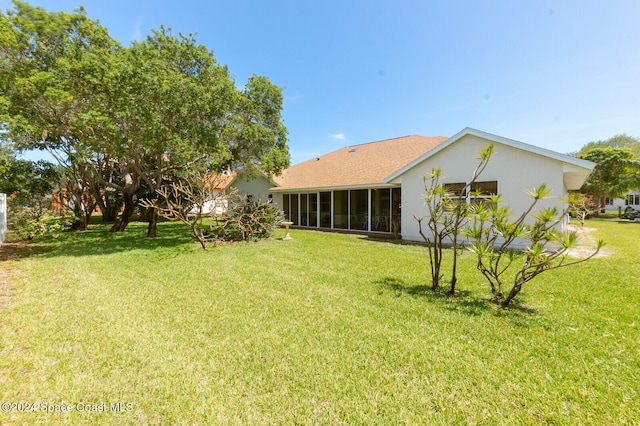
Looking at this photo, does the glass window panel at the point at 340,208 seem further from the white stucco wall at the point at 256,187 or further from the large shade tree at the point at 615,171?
the large shade tree at the point at 615,171

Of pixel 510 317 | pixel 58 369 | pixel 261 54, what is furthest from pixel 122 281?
pixel 261 54

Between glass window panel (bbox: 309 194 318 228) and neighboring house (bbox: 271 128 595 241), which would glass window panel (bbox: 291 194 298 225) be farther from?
glass window panel (bbox: 309 194 318 228)

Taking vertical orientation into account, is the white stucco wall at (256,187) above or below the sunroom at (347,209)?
above

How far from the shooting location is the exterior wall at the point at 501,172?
32.7 ft

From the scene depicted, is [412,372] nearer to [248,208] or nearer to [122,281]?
[122,281]

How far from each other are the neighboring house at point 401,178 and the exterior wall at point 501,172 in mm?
27

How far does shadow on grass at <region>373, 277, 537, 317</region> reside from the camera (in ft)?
16.1

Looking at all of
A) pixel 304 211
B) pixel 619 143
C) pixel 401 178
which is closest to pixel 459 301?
pixel 401 178

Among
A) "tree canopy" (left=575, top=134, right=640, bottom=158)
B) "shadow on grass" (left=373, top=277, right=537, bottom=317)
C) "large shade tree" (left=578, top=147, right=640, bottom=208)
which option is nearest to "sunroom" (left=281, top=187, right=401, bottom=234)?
"shadow on grass" (left=373, top=277, right=537, bottom=317)

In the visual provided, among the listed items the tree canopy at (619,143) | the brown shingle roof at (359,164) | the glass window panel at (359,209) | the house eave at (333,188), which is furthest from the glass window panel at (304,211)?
the tree canopy at (619,143)

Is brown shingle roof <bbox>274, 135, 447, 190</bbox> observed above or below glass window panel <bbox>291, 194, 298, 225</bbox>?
above

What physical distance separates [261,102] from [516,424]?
14539 mm

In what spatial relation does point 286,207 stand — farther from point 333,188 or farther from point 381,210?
point 381,210

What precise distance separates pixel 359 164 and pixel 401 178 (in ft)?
18.2
